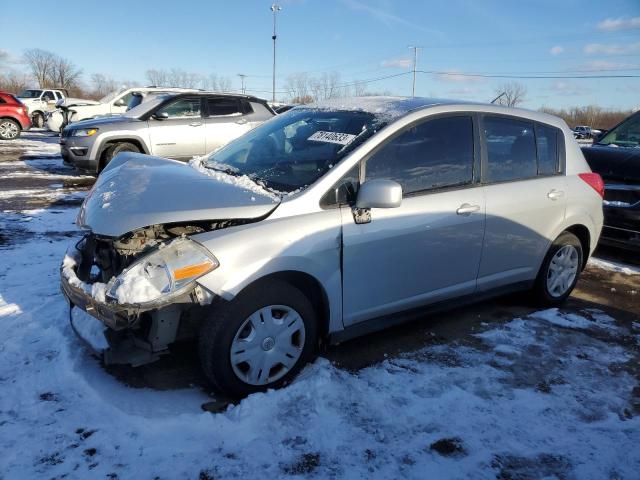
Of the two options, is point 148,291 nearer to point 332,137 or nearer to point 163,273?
point 163,273

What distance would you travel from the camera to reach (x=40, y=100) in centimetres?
2397

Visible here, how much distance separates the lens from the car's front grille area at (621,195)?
224 inches

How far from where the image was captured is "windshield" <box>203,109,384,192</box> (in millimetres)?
3143

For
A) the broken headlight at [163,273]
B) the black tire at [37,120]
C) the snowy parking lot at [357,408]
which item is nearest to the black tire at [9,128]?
the black tire at [37,120]

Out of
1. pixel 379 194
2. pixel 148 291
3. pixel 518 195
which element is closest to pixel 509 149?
pixel 518 195

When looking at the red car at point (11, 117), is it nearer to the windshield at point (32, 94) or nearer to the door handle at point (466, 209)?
the windshield at point (32, 94)

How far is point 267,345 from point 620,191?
5.06 metres

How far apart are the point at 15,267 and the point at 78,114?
525 inches

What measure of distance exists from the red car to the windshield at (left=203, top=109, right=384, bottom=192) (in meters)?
17.0

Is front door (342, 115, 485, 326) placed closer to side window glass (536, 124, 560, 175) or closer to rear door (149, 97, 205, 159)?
side window glass (536, 124, 560, 175)

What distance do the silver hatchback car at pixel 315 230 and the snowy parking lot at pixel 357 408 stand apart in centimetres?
27

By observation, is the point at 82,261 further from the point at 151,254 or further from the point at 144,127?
the point at 144,127

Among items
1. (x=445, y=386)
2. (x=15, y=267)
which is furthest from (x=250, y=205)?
(x=15, y=267)

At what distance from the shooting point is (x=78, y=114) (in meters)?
16.1
